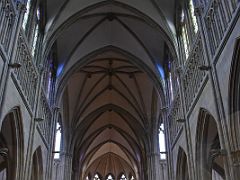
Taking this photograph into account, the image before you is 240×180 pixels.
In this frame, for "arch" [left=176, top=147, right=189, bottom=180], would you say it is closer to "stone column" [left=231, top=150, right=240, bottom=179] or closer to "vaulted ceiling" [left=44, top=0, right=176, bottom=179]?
"vaulted ceiling" [left=44, top=0, right=176, bottom=179]

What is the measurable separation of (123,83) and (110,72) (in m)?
1.72

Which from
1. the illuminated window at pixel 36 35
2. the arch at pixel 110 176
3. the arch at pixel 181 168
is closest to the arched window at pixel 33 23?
the illuminated window at pixel 36 35

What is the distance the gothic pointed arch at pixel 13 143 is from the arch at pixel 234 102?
8.38m

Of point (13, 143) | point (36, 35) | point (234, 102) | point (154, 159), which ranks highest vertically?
point (36, 35)

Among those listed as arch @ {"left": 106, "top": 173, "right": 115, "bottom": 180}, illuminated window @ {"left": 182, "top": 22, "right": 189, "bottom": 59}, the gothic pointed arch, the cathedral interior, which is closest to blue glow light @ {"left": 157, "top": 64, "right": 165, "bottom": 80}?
the cathedral interior

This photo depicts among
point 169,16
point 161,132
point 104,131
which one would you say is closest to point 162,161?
point 161,132

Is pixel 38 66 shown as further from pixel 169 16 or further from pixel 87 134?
pixel 87 134

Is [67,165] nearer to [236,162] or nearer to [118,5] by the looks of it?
[118,5]

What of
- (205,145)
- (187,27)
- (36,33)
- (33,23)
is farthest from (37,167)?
(187,27)

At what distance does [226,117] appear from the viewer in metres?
11.5

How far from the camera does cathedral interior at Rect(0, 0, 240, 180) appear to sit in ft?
40.7

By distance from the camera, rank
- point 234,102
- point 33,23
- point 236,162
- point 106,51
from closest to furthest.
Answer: point 236,162 → point 234,102 → point 33,23 → point 106,51

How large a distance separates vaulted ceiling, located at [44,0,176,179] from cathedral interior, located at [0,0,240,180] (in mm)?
73

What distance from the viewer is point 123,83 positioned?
97.0 feet
